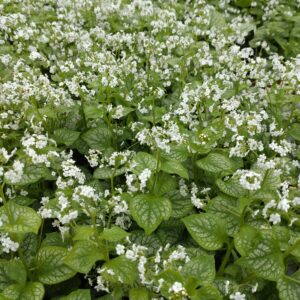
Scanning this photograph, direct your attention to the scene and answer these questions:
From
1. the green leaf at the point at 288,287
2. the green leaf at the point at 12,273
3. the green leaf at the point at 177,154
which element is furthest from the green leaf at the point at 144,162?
the green leaf at the point at 288,287

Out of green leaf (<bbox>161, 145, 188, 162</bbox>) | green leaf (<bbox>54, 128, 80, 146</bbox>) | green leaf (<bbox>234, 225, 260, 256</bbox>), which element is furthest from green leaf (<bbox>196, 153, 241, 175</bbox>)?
green leaf (<bbox>54, 128, 80, 146</bbox>)

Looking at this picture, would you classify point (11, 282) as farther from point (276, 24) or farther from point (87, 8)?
point (276, 24)

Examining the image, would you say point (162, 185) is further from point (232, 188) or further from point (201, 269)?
point (201, 269)

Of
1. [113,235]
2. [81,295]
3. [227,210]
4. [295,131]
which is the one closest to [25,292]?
[81,295]

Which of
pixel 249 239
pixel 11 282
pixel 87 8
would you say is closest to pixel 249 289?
pixel 249 239

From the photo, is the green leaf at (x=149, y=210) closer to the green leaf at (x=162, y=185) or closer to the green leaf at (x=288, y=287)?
the green leaf at (x=162, y=185)

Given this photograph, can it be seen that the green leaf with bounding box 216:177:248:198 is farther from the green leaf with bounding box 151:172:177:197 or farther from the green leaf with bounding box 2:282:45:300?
the green leaf with bounding box 2:282:45:300
